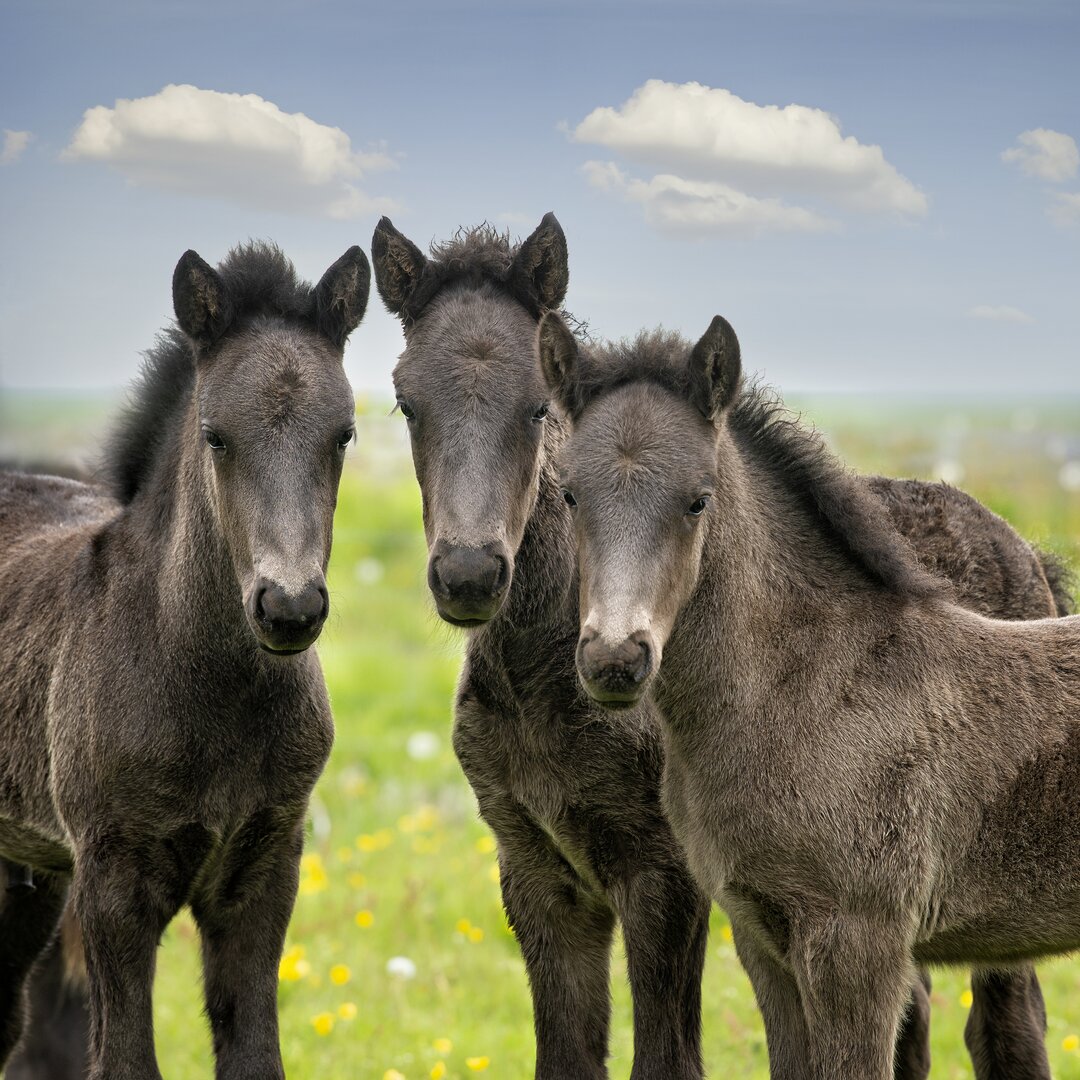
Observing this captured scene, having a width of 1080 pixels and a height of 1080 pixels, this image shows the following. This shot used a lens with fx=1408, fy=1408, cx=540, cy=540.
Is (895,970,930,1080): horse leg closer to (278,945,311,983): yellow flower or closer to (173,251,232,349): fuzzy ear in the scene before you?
(278,945,311,983): yellow flower

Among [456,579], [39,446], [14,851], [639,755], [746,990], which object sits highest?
[39,446]

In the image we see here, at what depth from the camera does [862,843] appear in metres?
4.18

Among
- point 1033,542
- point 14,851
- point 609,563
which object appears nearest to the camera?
point 609,563

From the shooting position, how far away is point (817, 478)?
472 centimetres

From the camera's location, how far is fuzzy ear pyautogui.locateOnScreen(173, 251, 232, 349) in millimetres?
4707

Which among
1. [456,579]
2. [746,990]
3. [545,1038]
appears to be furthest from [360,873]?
[456,579]

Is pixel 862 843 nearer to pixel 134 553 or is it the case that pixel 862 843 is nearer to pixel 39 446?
pixel 134 553

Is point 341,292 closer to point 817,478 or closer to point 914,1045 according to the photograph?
point 817,478

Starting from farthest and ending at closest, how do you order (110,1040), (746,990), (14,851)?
Answer: (746,990), (14,851), (110,1040)

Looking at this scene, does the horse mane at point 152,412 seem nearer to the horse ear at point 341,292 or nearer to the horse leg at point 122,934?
the horse ear at point 341,292

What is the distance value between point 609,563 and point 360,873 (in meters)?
5.34

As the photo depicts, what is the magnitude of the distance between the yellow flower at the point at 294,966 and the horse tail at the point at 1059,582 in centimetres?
395

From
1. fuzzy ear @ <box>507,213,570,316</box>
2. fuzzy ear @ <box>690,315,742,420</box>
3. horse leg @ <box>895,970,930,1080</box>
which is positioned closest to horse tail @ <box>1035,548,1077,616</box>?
horse leg @ <box>895,970,930,1080</box>

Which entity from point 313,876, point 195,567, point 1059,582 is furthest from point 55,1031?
point 1059,582
